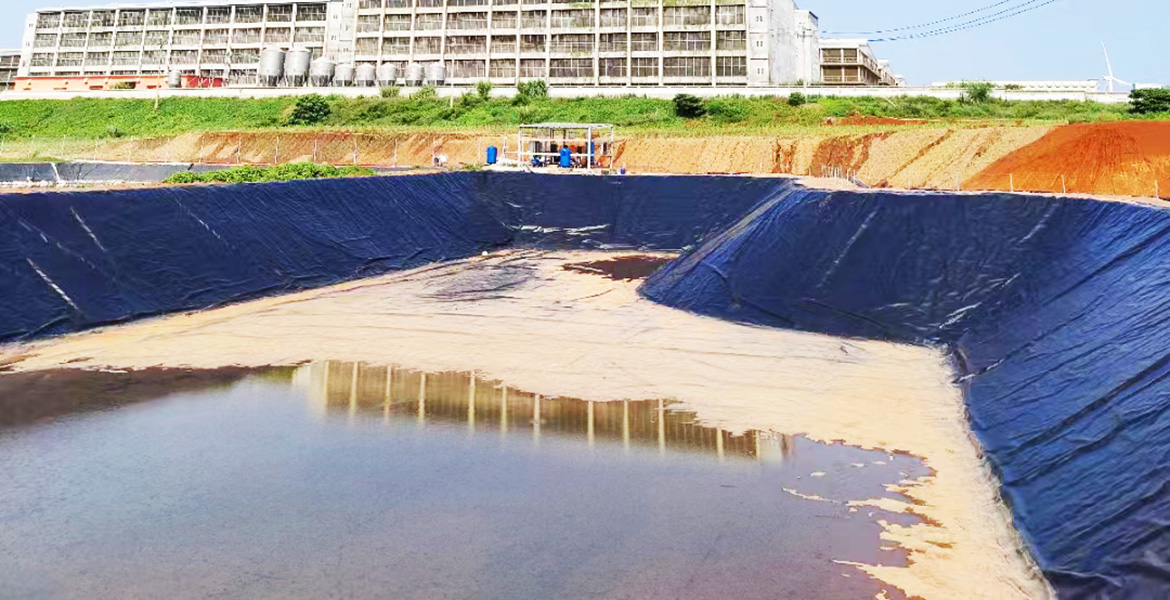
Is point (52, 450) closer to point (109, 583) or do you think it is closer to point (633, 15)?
point (109, 583)

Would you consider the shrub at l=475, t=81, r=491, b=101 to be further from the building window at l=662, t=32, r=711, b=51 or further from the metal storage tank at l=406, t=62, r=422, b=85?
the building window at l=662, t=32, r=711, b=51

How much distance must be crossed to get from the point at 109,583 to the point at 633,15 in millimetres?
74412

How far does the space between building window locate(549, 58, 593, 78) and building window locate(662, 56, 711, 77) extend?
6772mm

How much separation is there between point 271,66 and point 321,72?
16.4 ft

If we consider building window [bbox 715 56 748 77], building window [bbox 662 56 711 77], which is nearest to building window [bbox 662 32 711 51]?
building window [bbox 662 56 711 77]

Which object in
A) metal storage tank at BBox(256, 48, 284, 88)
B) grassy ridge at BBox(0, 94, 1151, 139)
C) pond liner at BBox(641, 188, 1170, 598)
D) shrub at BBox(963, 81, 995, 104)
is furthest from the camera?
metal storage tank at BBox(256, 48, 284, 88)

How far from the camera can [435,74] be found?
77938 millimetres

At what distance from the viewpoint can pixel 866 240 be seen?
17078mm

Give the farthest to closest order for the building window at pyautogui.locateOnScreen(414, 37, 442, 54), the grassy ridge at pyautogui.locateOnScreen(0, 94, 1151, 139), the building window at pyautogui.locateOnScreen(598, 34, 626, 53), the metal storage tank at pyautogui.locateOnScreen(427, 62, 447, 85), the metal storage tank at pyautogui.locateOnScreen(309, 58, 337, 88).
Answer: the building window at pyautogui.locateOnScreen(414, 37, 442, 54) → the metal storage tank at pyautogui.locateOnScreen(309, 58, 337, 88) → the metal storage tank at pyautogui.locateOnScreen(427, 62, 447, 85) → the building window at pyautogui.locateOnScreen(598, 34, 626, 53) → the grassy ridge at pyautogui.locateOnScreen(0, 94, 1151, 139)

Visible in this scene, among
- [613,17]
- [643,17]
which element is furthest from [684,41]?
[613,17]

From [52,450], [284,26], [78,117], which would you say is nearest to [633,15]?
[284,26]

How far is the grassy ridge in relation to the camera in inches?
2068

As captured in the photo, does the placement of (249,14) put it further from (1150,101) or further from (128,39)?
(1150,101)

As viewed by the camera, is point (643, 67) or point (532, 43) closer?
point (643, 67)
